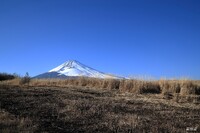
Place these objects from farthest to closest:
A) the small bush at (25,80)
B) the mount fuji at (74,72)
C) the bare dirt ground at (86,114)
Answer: the mount fuji at (74,72), the small bush at (25,80), the bare dirt ground at (86,114)

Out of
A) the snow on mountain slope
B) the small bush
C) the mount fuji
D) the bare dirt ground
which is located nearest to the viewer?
the bare dirt ground

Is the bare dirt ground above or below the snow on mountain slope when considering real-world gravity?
below

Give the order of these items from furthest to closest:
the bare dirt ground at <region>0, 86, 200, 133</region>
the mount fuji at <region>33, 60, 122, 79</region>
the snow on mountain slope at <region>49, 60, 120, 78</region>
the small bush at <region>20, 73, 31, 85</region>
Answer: the snow on mountain slope at <region>49, 60, 120, 78</region> < the mount fuji at <region>33, 60, 122, 79</region> < the small bush at <region>20, 73, 31, 85</region> < the bare dirt ground at <region>0, 86, 200, 133</region>

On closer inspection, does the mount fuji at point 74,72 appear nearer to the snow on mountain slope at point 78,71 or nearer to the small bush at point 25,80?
the snow on mountain slope at point 78,71

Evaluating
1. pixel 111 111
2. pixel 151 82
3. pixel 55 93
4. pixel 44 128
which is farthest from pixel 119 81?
pixel 44 128

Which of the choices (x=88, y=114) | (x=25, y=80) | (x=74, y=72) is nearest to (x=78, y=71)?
(x=74, y=72)

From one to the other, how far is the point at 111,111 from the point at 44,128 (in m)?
2.45

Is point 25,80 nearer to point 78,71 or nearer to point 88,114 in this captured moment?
point 88,114

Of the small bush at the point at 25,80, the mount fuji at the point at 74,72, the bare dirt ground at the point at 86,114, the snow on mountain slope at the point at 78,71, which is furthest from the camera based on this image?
the snow on mountain slope at the point at 78,71

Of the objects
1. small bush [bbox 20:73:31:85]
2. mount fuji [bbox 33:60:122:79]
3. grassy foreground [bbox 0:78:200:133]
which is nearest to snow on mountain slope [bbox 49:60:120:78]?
mount fuji [bbox 33:60:122:79]

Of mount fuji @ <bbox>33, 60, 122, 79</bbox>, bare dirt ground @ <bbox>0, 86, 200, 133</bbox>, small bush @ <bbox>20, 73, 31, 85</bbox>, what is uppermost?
mount fuji @ <bbox>33, 60, 122, 79</bbox>

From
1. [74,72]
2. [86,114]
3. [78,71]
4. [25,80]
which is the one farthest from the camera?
[78,71]

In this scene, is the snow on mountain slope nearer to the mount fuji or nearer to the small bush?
the mount fuji

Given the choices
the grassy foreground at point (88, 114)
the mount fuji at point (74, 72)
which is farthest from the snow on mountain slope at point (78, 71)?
the grassy foreground at point (88, 114)
